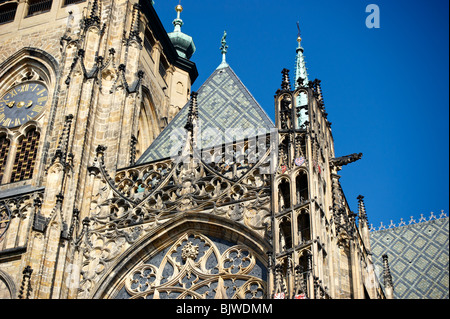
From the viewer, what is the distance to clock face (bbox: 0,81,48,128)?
24141 mm

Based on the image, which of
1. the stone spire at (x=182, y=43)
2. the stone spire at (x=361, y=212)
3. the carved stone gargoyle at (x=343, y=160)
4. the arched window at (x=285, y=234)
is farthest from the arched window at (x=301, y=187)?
the stone spire at (x=182, y=43)

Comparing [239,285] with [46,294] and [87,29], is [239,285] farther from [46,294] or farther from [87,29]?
[87,29]

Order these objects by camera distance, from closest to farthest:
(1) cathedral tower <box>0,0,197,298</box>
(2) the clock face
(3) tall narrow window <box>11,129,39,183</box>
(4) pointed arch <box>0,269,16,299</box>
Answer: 1. (4) pointed arch <box>0,269,16,299</box>
2. (1) cathedral tower <box>0,0,197,298</box>
3. (3) tall narrow window <box>11,129,39,183</box>
4. (2) the clock face

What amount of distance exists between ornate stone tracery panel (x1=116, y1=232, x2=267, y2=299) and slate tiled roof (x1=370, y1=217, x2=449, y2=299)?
28.8 feet

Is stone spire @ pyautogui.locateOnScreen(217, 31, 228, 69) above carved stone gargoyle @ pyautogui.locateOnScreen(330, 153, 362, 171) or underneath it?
above

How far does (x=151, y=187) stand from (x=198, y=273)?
8.91 ft

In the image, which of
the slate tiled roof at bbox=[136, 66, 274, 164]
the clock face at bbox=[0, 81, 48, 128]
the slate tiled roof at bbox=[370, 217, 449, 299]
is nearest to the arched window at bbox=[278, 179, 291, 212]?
the slate tiled roof at bbox=[136, 66, 274, 164]

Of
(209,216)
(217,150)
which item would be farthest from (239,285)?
(217,150)

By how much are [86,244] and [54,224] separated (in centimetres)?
83

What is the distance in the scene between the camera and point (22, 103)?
2459 cm

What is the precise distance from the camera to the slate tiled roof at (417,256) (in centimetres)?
2552

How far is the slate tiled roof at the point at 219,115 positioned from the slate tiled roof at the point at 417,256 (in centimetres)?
690

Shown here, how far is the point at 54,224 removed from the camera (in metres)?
19.2

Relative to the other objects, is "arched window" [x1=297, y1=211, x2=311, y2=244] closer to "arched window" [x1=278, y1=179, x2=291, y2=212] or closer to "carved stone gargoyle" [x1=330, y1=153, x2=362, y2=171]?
"arched window" [x1=278, y1=179, x2=291, y2=212]
